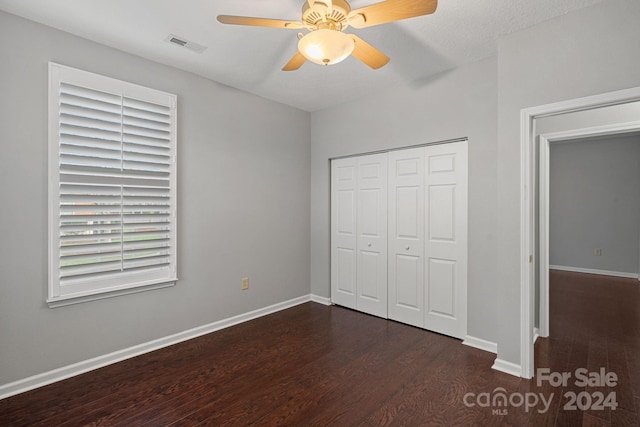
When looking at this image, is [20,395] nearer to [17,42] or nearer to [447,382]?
[17,42]

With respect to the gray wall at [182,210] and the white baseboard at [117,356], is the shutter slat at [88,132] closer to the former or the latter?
the gray wall at [182,210]

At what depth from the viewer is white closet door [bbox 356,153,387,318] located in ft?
12.6

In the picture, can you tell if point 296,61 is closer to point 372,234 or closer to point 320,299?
point 372,234

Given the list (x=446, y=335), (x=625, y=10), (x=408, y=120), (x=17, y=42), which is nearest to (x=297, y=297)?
(x=446, y=335)

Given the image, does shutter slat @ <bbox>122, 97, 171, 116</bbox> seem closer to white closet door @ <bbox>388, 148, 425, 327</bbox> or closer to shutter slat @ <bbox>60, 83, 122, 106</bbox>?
shutter slat @ <bbox>60, 83, 122, 106</bbox>

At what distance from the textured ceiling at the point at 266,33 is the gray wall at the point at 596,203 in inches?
210

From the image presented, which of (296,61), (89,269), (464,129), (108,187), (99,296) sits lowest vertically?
(99,296)

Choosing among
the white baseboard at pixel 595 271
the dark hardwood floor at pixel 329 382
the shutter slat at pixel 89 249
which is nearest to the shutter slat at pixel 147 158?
the shutter slat at pixel 89 249

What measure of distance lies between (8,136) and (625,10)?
4299mm

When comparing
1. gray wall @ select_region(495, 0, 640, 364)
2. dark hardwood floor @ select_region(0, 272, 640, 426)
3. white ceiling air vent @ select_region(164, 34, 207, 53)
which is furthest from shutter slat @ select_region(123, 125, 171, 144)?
gray wall @ select_region(495, 0, 640, 364)

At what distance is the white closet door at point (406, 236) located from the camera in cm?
351

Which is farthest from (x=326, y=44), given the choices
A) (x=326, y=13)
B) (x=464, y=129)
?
(x=464, y=129)

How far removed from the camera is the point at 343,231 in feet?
14.1

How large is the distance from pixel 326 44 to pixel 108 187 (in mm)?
2190
